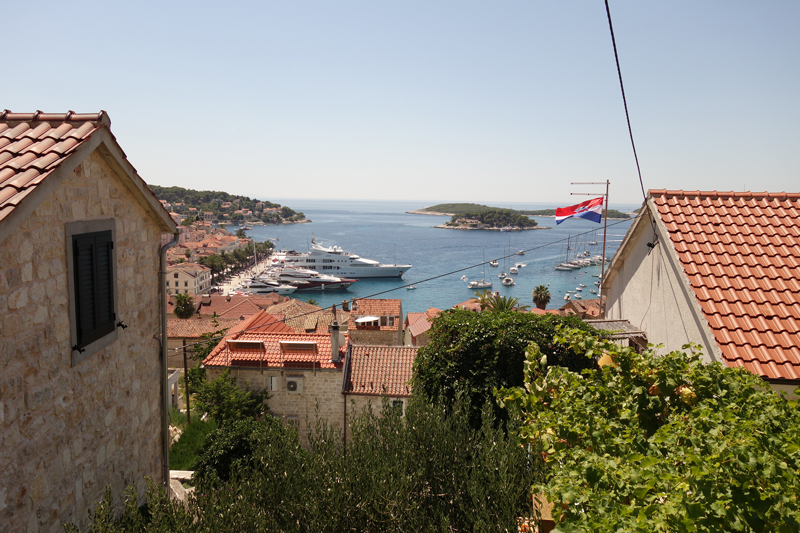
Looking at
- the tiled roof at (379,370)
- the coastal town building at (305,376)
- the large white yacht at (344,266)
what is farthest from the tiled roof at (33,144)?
the large white yacht at (344,266)

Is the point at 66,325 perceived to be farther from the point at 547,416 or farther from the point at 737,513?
the point at 737,513

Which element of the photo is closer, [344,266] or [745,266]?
[745,266]

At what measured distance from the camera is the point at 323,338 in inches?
693

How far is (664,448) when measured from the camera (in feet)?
10.1

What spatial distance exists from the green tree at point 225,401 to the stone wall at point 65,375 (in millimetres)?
9456

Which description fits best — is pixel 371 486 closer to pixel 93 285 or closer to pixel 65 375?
pixel 65 375

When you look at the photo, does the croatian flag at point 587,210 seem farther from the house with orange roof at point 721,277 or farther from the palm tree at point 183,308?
the palm tree at point 183,308

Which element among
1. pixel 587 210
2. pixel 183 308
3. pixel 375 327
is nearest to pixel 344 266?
pixel 183 308

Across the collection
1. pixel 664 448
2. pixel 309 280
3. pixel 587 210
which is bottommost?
pixel 309 280

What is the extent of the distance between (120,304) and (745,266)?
7540 mm

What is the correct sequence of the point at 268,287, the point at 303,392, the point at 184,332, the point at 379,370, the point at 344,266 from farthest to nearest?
the point at 344,266 → the point at 268,287 → the point at 184,332 → the point at 379,370 → the point at 303,392

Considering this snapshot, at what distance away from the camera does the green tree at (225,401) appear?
47.8 feet

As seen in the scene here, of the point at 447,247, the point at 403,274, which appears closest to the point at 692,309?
the point at 403,274

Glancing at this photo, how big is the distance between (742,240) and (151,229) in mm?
7837
